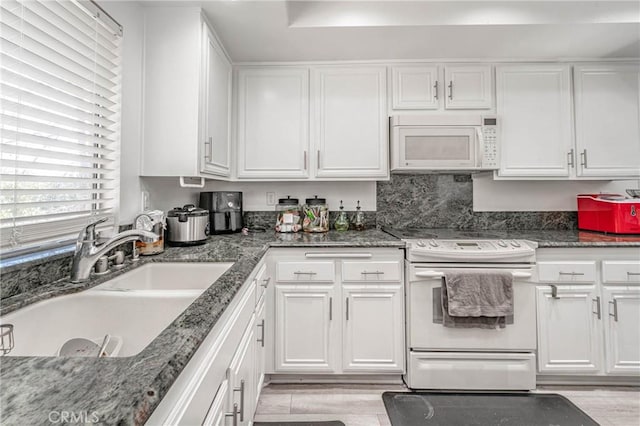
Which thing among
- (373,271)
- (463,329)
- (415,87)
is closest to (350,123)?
(415,87)

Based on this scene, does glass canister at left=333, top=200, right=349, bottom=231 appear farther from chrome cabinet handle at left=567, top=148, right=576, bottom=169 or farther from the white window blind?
chrome cabinet handle at left=567, top=148, right=576, bottom=169

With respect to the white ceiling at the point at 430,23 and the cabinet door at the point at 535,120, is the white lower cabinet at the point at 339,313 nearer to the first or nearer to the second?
the cabinet door at the point at 535,120

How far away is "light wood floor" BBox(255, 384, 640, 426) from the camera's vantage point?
1515mm

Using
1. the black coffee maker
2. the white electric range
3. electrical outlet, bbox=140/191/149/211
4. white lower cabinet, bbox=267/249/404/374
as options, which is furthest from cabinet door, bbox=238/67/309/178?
the white electric range

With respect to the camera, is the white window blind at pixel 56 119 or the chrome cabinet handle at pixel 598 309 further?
the chrome cabinet handle at pixel 598 309

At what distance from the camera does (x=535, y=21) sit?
1739 millimetres

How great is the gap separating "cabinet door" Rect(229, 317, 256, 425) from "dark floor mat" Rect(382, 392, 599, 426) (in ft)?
2.70

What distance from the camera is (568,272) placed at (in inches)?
66.7

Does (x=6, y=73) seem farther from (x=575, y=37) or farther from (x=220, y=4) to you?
(x=575, y=37)

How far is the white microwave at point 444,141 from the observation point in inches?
79.5

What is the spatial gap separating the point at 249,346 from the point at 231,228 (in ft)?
3.62

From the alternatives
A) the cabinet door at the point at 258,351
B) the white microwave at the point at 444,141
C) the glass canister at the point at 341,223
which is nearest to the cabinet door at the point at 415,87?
the white microwave at the point at 444,141

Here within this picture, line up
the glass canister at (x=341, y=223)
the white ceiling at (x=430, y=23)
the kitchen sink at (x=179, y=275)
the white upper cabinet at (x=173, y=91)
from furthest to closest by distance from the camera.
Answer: the glass canister at (x=341, y=223) → the white ceiling at (x=430, y=23) → the white upper cabinet at (x=173, y=91) → the kitchen sink at (x=179, y=275)

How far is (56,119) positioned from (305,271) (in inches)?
53.2
